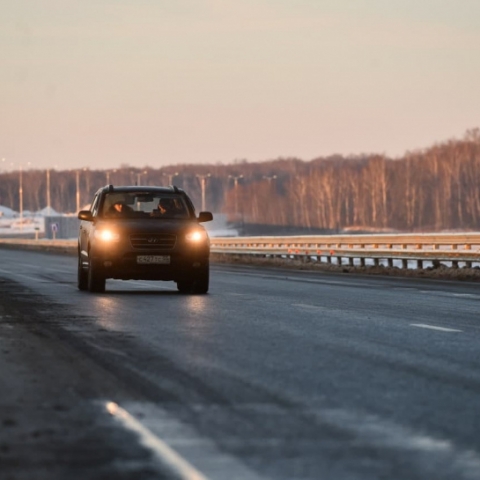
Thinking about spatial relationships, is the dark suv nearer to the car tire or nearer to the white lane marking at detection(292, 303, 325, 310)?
the car tire

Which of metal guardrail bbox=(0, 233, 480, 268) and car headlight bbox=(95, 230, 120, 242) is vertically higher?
car headlight bbox=(95, 230, 120, 242)

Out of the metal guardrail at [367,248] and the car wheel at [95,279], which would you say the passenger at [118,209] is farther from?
the metal guardrail at [367,248]

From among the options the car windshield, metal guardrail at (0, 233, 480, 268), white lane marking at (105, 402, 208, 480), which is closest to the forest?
metal guardrail at (0, 233, 480, 268)

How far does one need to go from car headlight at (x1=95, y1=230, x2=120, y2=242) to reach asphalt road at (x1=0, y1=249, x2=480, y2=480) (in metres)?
4.81

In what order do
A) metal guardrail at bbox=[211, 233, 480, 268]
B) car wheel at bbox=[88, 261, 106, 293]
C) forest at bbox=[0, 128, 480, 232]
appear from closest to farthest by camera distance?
car wheel at bbox=[88, 261, 106, 293] < metal guardrail at bbox=[211, 233, 480, 268] < forest at bbox=[0, 128, 480, 232]

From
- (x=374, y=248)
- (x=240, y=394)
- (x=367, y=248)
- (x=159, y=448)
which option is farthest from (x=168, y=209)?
(x=159, y=448)

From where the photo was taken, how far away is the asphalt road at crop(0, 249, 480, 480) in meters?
5.92

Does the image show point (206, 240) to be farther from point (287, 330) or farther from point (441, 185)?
point (441, 185)

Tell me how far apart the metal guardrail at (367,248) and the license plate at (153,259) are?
1087cm

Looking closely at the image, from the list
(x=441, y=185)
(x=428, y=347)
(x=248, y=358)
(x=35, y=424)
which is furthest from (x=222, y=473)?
(x=441, y=185)

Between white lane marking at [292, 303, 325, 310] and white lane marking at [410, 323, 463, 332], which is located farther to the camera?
white lane marking at [292, 303, 325, 310]

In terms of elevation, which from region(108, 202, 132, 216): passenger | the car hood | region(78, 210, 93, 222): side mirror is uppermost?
region(108, 202, 132, 216): passenger

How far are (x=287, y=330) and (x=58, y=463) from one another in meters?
7.44

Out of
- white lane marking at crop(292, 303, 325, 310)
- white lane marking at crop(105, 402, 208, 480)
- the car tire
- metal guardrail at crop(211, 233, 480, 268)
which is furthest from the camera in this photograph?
metal guardrail at crop(211, 233, 480, 268)
